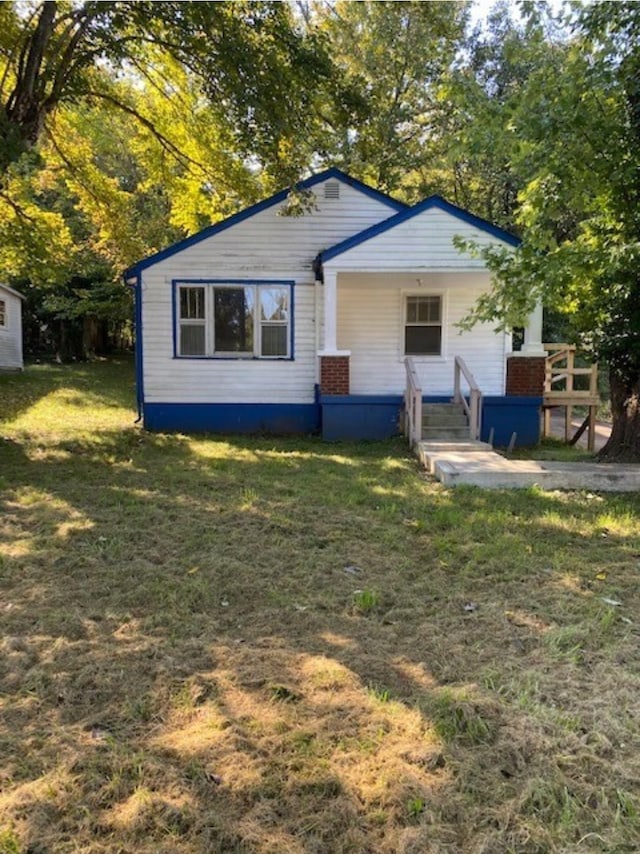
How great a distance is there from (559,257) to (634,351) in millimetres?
1853

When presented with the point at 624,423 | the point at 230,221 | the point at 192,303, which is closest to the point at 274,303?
the point at 192,303

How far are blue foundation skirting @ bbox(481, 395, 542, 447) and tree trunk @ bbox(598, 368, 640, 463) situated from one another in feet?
7.14

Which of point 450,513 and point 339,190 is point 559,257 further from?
point 339,190

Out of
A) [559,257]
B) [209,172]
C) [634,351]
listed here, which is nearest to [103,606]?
[559,257]

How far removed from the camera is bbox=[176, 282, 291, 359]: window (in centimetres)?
1150

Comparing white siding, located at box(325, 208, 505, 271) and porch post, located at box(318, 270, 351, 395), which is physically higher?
white siding, located at box(325, 208, 505, 271)

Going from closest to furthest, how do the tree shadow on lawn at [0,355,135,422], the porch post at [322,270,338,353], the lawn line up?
the lawn < the porch post at [322,270,338,353] < the tree shadow on lawn at [0,355,135,422]

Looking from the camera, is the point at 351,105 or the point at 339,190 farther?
the point at 339,190

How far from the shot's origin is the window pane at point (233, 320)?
37.8 ft

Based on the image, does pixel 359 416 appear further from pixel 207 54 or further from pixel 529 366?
pixel 207 54

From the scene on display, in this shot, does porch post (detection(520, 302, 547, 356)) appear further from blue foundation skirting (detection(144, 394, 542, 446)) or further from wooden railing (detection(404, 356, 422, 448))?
wooden railing (detection(404, 356, 422, 448))

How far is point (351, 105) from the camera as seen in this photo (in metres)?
9.91

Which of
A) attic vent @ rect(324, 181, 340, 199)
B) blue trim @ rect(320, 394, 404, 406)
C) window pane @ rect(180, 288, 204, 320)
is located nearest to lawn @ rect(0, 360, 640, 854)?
blue trim @ rect(320, 394, 404, 406)

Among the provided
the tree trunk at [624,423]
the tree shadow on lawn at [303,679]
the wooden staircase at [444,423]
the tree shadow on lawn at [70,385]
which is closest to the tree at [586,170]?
the tree trunk at [624,423]
